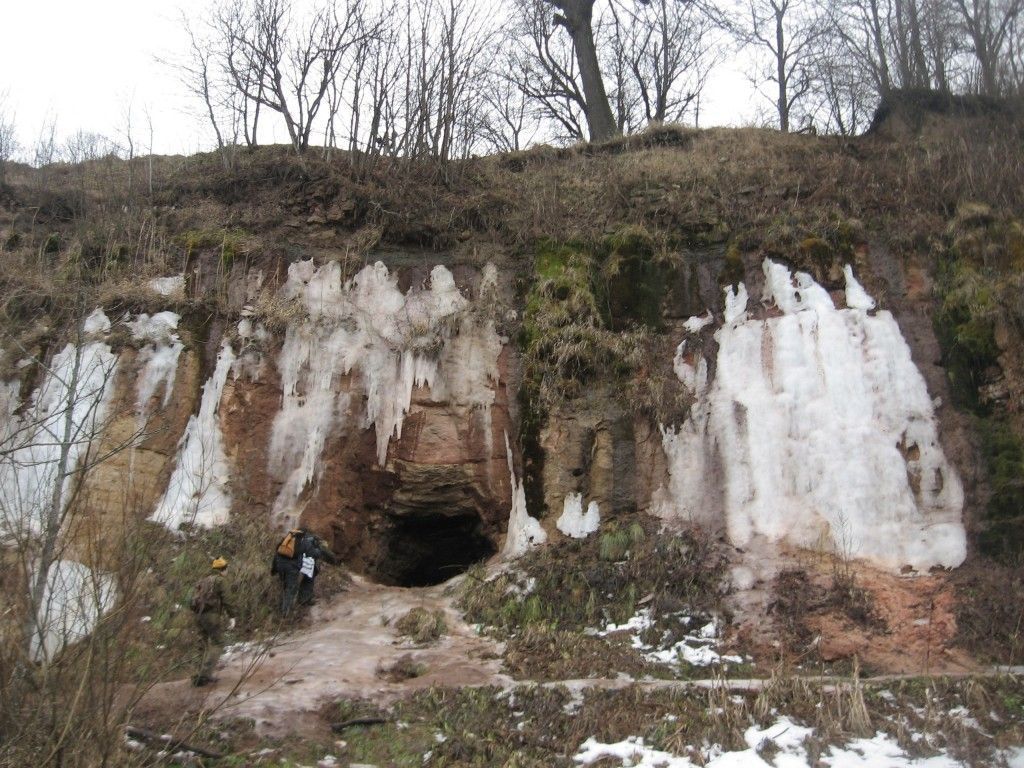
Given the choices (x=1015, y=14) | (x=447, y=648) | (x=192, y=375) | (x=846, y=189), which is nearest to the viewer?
(x=447, y=648)

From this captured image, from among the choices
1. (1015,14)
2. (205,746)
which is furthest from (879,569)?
(1015,14)

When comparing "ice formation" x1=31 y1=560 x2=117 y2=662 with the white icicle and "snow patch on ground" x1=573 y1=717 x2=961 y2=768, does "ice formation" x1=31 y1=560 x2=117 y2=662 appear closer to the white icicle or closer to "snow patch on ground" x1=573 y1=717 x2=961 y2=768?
"snow patch on ground" x1=573 y1=717 x2=961 y2=768

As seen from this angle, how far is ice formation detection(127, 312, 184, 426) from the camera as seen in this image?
11.5 meters

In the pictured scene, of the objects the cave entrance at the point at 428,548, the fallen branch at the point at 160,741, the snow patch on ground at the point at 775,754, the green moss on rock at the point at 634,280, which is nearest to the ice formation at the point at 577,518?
the cave entrance at the point at 428,548

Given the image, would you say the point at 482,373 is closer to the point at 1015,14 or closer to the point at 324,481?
the point at 324,481

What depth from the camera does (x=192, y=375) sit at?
1177 cm

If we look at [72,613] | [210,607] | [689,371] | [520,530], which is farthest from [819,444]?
[72,613]

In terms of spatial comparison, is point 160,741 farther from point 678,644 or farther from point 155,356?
point 155,356

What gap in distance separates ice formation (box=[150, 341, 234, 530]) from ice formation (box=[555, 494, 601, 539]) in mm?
4479

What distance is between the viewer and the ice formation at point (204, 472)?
1070cm

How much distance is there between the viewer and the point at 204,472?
10.5m

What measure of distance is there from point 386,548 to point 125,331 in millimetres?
4949

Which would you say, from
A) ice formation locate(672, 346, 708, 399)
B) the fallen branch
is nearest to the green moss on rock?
ice formation locate(672, 346, 708, 399)

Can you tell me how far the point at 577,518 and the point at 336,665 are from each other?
378cm
